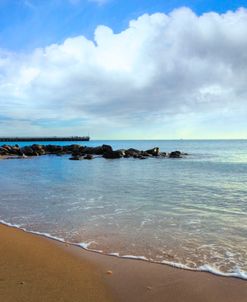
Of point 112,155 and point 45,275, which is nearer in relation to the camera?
point 45,275

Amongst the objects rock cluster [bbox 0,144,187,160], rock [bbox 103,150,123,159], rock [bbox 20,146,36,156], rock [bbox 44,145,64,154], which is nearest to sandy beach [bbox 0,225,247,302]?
rock cluster [bbox 0,144,187,160]

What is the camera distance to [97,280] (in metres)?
5.43

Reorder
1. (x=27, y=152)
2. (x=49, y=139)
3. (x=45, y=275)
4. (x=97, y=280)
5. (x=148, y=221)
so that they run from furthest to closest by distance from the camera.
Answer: (x=49, y=139), (x=27, y=152), (x=148, y=221), (x=45, y=275), (x=97, y=280)

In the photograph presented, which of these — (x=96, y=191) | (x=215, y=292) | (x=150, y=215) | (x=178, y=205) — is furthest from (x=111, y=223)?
(x=96, y=191)

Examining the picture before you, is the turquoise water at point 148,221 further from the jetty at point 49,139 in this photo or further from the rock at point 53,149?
the jetty at point 49,139

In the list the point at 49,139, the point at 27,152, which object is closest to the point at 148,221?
the point at 27,152

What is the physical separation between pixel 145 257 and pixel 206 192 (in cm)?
991

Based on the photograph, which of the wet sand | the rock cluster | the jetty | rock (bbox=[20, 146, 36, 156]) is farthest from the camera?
the jetty

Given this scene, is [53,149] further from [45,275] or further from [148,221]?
[45,275]

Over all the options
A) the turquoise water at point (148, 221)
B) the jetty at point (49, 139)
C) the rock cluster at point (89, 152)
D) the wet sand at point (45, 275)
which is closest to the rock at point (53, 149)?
the rock cluster at point (89, 152)

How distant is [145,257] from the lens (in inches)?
261

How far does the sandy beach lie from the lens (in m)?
4.80

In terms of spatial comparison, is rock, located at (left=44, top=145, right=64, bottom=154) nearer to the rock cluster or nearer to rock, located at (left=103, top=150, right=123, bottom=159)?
the rock cluster

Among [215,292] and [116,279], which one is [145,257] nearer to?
[116,279]
